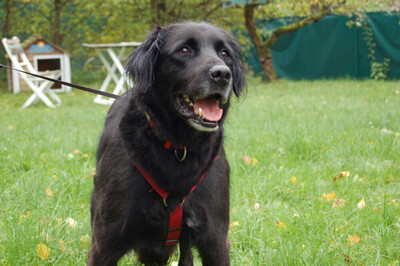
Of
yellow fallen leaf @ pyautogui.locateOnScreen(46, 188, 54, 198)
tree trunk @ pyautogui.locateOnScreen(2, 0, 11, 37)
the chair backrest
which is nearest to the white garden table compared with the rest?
the chair backrest

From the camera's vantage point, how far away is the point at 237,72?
106 inches

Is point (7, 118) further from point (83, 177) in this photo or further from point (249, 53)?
point (249, 53)

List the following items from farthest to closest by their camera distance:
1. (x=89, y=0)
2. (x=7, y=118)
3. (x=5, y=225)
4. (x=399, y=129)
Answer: (x=89, y=0), (x=7, y=118), (x=399, y=129), (x=5, y=225)

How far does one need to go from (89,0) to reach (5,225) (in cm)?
1481

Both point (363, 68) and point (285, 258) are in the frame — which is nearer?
point (285, 258)

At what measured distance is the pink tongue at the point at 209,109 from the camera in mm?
2265

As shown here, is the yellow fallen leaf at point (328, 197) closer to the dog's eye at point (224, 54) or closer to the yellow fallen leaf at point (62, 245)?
the dog's eye at point (224, 54)

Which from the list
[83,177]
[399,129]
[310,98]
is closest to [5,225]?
[83,177]

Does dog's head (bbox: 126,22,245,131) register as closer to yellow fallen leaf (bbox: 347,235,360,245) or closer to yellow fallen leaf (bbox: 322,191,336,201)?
yellow fallen leaf (bbox: 347,235,360,245)

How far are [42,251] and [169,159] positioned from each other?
1.05 meters

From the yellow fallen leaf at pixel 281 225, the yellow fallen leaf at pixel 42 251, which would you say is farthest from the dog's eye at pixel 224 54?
the yellow fallen leaf at pixel 42 251

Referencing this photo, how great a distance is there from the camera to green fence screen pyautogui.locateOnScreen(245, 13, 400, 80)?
47.9 ft

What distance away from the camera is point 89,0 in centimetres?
1647

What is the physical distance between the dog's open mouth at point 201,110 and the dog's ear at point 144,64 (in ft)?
0.61
